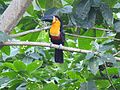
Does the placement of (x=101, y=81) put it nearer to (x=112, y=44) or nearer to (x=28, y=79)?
(x=112, y=44)

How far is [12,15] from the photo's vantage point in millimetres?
1428

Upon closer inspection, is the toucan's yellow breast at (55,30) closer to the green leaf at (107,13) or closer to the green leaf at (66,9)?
the green leaf at (66,9)

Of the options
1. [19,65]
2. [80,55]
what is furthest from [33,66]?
[80,55]

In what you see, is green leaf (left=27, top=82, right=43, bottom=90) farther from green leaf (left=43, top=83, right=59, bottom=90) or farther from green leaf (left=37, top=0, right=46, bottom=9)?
green leaf (left=37, top=0, right=46, bottom=9)

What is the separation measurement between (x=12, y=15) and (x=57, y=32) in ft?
2.44

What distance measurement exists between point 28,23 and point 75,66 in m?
0.37

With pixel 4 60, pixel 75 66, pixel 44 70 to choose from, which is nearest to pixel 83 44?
pixel 75 66

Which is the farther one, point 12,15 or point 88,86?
point 88,86

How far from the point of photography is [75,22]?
1.60m

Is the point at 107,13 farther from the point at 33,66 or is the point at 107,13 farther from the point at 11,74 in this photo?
the point at 11,74

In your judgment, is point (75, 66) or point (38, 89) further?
point (75, 66)

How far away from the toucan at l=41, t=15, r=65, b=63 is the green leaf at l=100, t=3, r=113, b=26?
274mm

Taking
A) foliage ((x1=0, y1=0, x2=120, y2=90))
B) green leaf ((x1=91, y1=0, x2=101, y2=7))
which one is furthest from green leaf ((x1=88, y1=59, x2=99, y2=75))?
green leaf ((x1=91, y1=0, x2=101, y2=7))

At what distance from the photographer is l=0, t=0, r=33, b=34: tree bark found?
142cm
